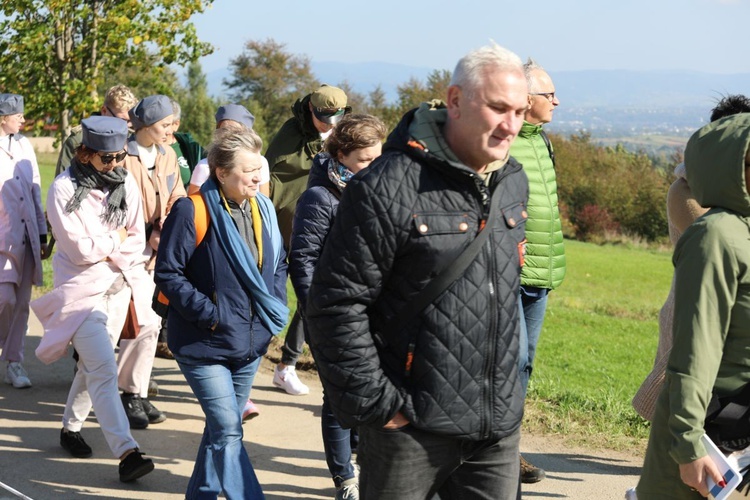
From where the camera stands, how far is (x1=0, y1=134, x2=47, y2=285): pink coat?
7.21 metres

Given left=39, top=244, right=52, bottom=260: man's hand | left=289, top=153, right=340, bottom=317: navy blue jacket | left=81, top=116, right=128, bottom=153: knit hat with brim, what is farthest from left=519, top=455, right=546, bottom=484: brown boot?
left=39, top=244, right=52, bottom=260: man's hand

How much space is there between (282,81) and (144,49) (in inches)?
2352

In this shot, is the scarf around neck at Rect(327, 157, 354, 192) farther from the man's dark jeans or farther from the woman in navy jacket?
the man's dark jeans

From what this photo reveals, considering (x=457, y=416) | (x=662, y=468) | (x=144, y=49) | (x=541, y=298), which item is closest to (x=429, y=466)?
(x=457, y=416)

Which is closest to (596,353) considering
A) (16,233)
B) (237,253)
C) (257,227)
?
(16,233)

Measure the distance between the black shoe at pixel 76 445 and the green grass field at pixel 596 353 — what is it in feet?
9.21

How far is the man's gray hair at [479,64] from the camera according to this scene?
120 inches

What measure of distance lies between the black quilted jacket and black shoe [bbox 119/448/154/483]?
2.61 meters

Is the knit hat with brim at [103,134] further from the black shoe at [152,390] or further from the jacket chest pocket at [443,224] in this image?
the jacket chest pocket at [443,224]

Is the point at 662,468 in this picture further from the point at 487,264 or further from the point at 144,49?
the point at 144,49

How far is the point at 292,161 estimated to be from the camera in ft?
23.8

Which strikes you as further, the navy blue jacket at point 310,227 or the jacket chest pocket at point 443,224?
the navy blue jacket at point 310,227

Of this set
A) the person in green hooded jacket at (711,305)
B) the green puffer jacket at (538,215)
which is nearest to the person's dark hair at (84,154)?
the green puffer jacket at (538,215)

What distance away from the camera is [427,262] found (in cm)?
307
